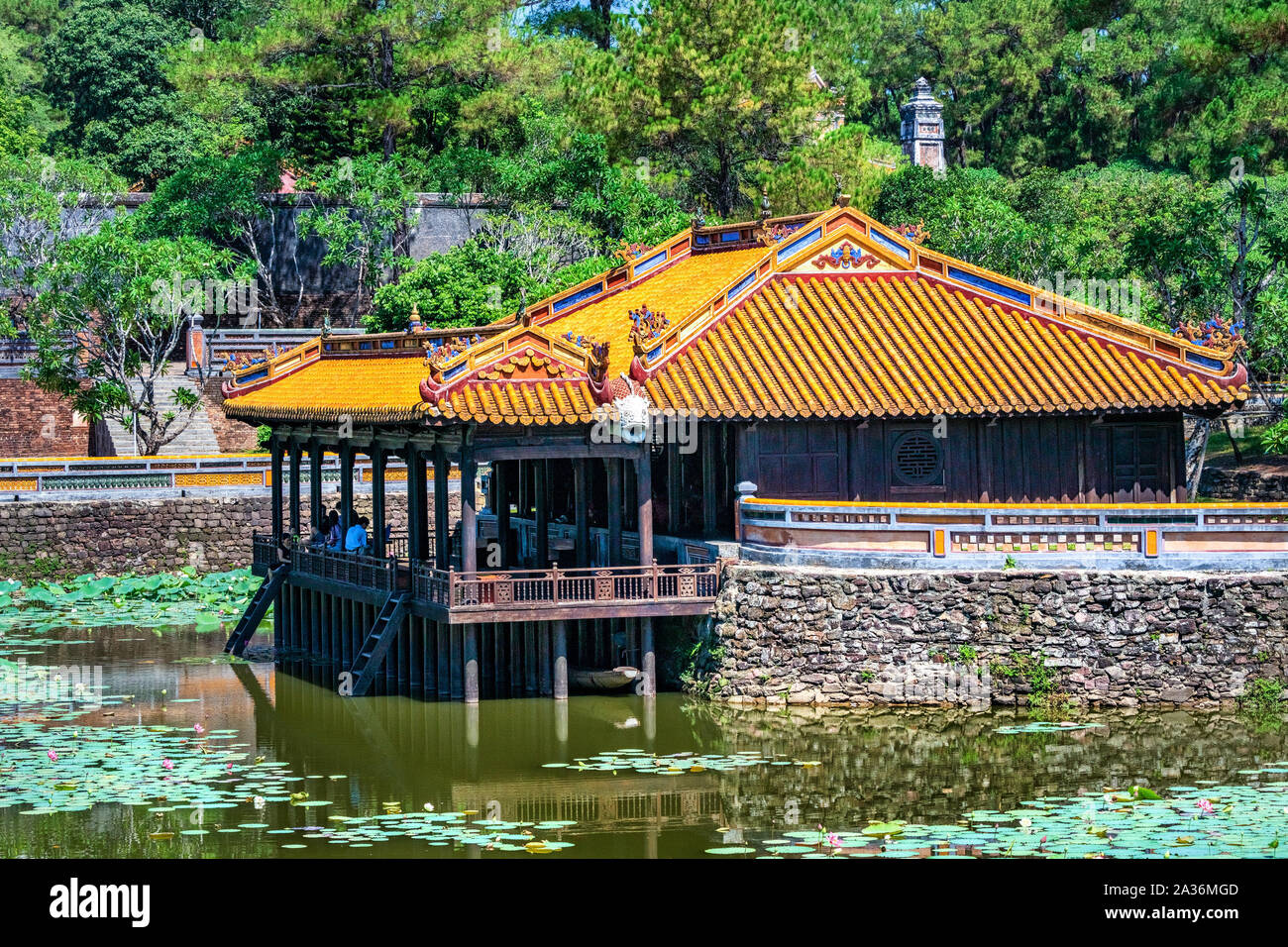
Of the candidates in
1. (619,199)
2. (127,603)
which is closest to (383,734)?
(127,603)

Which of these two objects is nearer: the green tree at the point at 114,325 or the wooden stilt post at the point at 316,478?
the wooden stilt post at the point at 316,478

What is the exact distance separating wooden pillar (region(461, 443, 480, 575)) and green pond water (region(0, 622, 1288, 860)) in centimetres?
218

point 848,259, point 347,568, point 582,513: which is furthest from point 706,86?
point 582,513

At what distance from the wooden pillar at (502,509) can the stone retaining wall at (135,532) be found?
1147 centimetres

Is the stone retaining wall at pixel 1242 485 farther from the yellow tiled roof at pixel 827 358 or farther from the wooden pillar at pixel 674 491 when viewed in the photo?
the wooden pillar at pixel 674 491

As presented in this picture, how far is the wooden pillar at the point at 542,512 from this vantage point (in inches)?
1357

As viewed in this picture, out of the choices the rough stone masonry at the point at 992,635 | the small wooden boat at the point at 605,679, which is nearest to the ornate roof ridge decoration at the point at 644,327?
the rough stone masonry at the point at 992,635

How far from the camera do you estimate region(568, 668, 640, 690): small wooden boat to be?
31.8 metres

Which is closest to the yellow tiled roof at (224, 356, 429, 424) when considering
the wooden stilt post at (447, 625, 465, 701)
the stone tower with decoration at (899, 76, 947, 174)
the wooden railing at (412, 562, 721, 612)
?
the wooden railing at (412, 562, 721, 612)

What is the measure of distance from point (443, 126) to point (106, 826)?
47753 millimetres

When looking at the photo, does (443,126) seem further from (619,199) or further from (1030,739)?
(1030,739)

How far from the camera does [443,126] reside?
69500 millimetres

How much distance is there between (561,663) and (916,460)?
6521 mm

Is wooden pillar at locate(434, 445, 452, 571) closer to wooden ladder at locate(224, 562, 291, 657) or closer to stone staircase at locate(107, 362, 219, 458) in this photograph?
wooden ladder at locate(224, 562, 291, 657)
